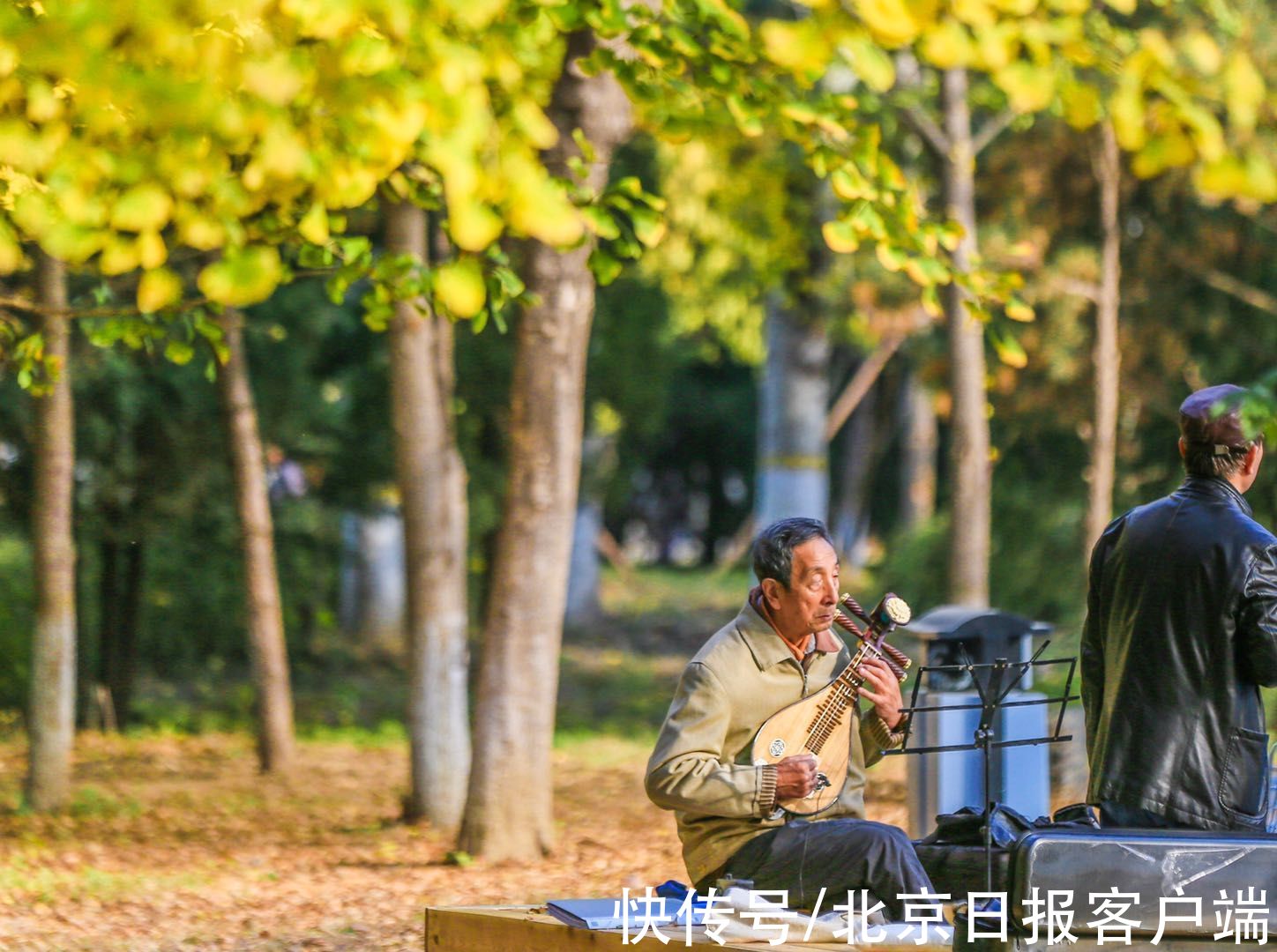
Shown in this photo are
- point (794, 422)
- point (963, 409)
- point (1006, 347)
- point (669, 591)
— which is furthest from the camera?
point (669, 591)

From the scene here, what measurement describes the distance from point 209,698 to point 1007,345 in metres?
11.6

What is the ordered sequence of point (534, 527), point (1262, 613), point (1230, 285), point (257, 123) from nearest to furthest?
point (257, 123)
point (1262, 613)
point (534, 527)
point (1230, 285)

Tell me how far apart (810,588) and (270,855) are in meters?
6.18

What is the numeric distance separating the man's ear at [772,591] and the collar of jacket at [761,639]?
0.19 feet

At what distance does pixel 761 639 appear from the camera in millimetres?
5051

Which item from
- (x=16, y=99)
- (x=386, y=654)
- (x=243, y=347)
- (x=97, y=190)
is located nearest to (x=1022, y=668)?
(x=97, y=190)

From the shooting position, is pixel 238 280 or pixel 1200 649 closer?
pixel 238 280

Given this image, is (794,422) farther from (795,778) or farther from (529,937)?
(795,778)

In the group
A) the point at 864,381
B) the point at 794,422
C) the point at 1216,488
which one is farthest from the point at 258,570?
the point at 864,381

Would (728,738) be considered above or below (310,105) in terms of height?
below

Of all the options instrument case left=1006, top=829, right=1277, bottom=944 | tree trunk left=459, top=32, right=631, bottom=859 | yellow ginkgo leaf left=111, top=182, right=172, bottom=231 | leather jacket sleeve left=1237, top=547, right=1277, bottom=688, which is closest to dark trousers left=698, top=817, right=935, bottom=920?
instrument case left=1006, top=829, right=1277, bottom=944

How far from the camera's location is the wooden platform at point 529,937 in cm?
481

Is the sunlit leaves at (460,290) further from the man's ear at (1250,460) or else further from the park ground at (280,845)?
the park ground at (280,845)

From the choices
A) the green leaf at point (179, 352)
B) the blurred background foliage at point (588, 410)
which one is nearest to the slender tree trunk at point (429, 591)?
the green leaf at point (179, 352)
